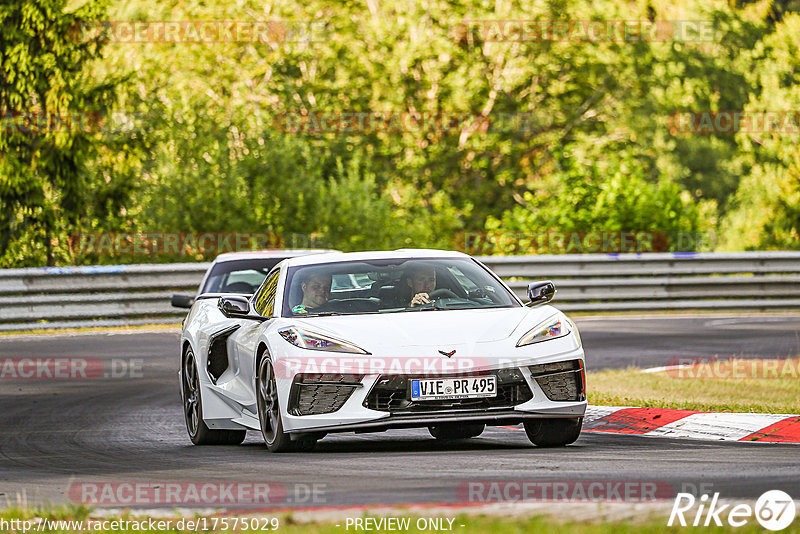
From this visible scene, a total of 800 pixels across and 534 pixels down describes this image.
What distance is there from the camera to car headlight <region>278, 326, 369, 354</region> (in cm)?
934

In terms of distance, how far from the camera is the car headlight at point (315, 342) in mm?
9336

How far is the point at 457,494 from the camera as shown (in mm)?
6980

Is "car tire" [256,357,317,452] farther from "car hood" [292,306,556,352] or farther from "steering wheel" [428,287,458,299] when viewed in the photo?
"steering wheel" [428,287,458,299]

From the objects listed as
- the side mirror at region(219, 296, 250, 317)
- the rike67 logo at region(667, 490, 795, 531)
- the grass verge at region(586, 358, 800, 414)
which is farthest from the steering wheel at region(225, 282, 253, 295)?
the rike67 logo at region(667, 490, 795, 531)

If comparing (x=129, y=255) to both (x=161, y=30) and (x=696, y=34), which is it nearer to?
(x=161, y=30)

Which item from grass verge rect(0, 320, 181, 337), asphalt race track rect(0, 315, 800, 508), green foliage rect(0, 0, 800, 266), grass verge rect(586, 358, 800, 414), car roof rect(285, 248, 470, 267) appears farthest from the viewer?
green foliage rect(0, 0, 800, 266)

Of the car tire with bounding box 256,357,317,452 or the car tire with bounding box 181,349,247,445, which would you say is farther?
the car tire with bounding box 181,349,247,445

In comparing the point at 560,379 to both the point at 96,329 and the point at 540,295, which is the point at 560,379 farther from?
the point at 96,329

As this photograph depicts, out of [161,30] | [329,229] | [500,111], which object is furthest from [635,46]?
[329,229]

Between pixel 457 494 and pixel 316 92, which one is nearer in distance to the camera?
pixel 457 494

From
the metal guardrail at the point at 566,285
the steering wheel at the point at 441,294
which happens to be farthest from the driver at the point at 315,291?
the metal guardrail at the point at 566,285

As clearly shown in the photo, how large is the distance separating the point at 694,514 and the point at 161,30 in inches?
1539

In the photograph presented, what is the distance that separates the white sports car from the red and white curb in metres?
1.23

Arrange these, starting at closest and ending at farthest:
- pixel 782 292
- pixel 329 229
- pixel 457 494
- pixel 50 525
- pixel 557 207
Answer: pixel 50 525 → pixel 457 494 → pixel 782 292 → pixel 329 229 → pixel 557 207
